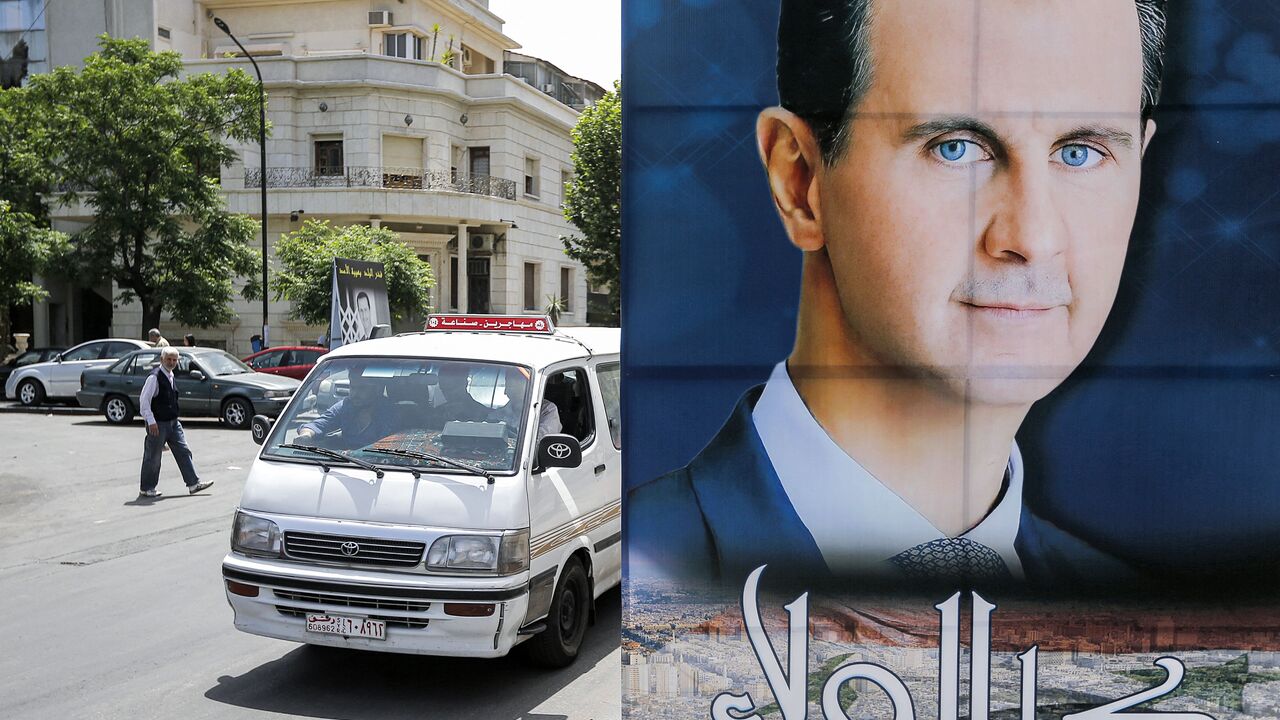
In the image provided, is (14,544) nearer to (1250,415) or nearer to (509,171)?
(1250,415)

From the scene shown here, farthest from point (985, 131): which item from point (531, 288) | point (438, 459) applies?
point (531, 288)

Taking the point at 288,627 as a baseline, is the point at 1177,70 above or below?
above

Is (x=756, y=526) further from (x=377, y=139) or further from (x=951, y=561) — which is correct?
(x=377, y=139)

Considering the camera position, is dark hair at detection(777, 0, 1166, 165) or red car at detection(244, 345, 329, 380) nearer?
dark hair at detection(777, 0, 1166, 165)

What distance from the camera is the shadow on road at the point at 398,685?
6.21 metres

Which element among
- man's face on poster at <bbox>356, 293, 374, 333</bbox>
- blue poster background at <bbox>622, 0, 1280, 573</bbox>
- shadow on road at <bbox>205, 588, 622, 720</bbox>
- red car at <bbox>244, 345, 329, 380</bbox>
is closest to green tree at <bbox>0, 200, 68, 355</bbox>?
red car at <bbox>244, 345, 329, 380</bbox>

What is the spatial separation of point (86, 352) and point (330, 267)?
8.11 meters

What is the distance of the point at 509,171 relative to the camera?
4384cm

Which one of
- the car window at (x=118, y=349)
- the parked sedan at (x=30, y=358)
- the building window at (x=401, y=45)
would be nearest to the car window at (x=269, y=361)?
the car window at (x=118, y=349)

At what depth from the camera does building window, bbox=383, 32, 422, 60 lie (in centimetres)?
4438

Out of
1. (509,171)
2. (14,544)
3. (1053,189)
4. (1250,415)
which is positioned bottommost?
(14,544)

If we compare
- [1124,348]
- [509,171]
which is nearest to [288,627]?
[1124,348]

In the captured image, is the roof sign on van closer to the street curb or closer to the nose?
the nose

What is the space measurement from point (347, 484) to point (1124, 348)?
4.40 meters
